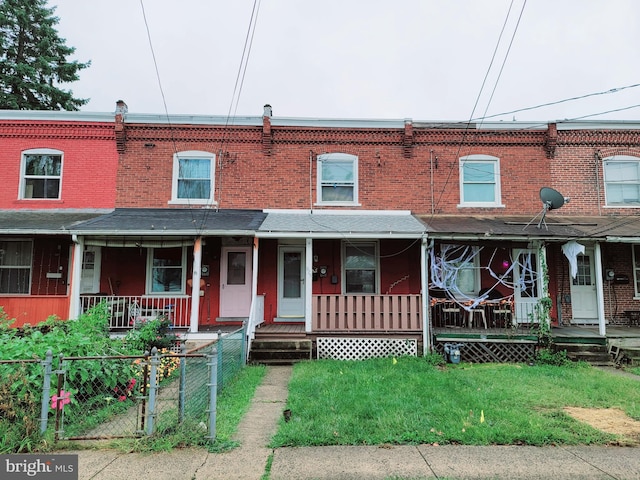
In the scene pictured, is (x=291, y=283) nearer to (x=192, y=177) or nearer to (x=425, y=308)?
(x=425, y=308)

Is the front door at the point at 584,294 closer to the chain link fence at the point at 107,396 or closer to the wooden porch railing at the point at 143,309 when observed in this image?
the chain link fence at the point at 107,396

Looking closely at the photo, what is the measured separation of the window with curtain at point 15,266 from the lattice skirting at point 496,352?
40.1 feet

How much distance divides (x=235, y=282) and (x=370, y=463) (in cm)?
840

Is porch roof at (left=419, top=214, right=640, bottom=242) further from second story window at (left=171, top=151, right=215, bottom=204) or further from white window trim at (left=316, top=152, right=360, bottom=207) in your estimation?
second story window at (left=171, top=151, right=215, bottom=204)

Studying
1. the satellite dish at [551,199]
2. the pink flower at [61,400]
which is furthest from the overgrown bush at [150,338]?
the satellite dish at [551,199]

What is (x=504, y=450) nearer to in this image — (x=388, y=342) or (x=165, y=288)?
(x=388, y=342)

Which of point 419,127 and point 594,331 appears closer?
point 594,331

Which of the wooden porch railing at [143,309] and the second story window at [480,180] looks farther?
the second story window at [480,180]

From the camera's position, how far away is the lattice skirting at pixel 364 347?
9992mm

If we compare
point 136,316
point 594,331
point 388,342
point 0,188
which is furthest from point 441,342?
point 0,188

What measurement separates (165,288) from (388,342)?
6686 mm

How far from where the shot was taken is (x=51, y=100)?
2514 cm

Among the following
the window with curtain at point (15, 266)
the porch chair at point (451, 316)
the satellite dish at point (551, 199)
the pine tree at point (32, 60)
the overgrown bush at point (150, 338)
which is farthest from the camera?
the pine tree at point (32, 60)

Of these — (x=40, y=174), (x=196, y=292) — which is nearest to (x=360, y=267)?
(x=196, y=292)
